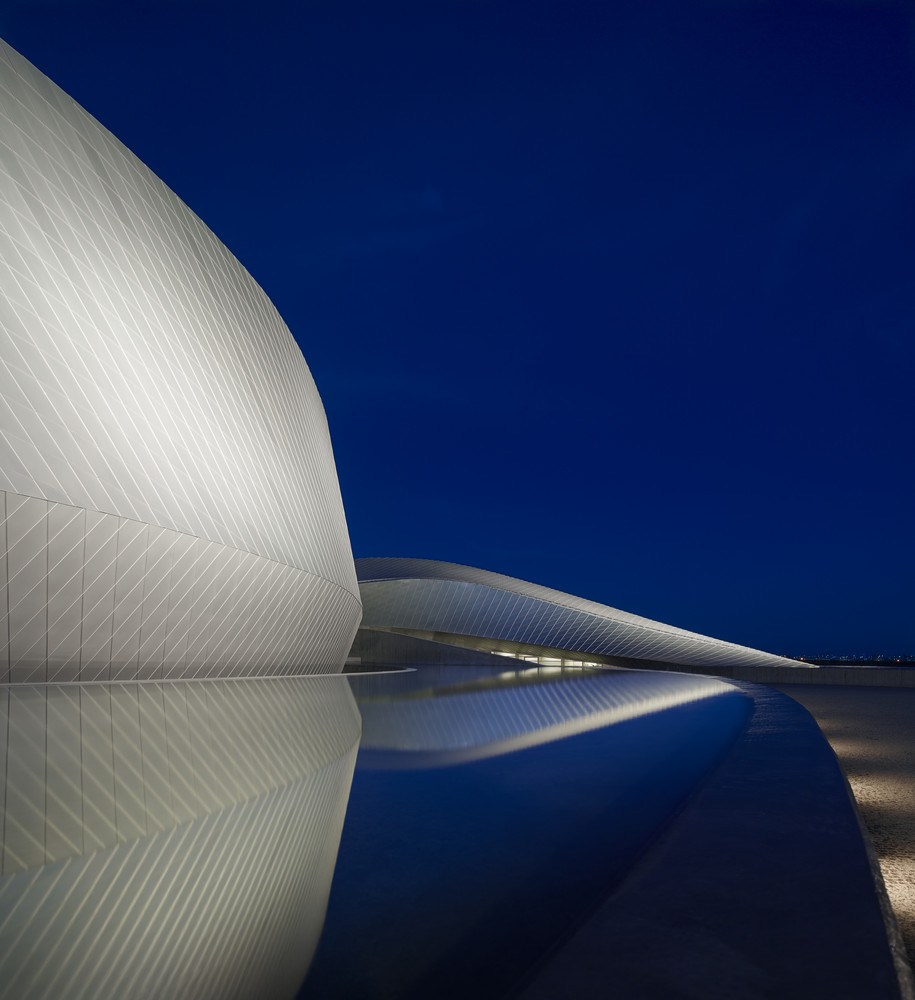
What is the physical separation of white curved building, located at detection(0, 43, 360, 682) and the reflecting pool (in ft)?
17.8

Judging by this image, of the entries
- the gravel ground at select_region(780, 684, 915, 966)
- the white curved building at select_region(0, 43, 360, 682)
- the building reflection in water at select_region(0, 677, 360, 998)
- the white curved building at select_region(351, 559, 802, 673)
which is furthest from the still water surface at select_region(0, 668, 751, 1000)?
the white curved building at select_region(351, 559, 802, 673)

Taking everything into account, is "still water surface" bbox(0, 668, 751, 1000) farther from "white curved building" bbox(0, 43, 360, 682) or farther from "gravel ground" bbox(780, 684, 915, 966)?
"white curved building" bbox(0, 43, 360, 682)

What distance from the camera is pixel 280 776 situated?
13.4 ft

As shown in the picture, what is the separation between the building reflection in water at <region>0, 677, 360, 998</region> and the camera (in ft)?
5.50

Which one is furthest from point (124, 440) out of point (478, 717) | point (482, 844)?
point (482, 844)

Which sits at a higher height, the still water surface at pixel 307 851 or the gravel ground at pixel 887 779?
the gravel ground at pixel 887 779

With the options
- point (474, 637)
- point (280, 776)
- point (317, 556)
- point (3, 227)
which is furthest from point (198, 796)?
point (474, 637)

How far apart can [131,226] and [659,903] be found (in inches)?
547

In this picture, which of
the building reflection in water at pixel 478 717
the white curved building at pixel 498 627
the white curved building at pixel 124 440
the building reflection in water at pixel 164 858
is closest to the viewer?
the building reflection in water at pixel 164 858

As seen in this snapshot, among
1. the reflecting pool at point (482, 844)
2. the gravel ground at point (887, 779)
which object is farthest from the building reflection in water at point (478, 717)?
the gravel ground at point (887, 779)

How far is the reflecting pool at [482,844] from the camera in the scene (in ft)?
5.61

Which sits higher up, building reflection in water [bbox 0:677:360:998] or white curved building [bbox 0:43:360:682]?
white curved building [bbox 0:43:360:682]

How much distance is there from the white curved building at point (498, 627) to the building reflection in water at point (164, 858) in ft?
85.2

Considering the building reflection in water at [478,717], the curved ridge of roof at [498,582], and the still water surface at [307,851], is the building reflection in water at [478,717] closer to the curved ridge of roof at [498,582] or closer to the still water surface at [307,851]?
the still water surface at [307,851]
